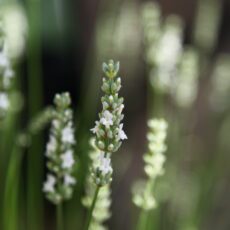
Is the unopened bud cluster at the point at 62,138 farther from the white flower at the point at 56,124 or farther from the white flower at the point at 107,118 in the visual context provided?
the white flower at the point at 107,118

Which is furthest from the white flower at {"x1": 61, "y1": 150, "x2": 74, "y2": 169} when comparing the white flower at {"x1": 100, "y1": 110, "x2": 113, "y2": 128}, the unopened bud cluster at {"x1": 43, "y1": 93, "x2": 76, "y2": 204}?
the white flower at {"x1": 100, "y1": 110, "x2": 113, "y2": 128}

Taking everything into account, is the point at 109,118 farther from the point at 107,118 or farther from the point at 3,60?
the point at 3,60

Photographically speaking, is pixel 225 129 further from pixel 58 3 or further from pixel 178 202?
pixel 58 3

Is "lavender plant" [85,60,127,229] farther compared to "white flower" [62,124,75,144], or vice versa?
"white flower" [62,124,75,144]

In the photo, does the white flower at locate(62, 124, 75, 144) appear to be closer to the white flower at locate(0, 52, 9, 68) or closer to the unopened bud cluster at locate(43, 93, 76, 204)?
the unopened bud cluster at locate(43, 93, 76, 204)

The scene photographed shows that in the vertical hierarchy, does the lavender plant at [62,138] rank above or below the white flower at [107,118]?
below

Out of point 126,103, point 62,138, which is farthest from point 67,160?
point 126,103

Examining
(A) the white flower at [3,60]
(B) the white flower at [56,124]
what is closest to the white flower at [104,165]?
(B) the white flower at [56,124]

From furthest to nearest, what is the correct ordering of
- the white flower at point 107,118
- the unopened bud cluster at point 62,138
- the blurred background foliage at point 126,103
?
1. the blurred background foliage at point 126,103
2. the unopened bud cluster at point 62,138
3. the white flower at point 107,118
